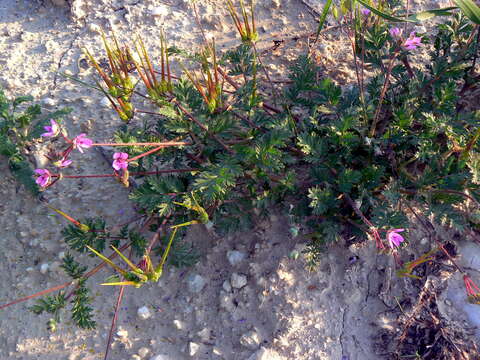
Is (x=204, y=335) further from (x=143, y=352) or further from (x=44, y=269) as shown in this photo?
(x=44, y=269)

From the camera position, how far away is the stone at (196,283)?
237cm

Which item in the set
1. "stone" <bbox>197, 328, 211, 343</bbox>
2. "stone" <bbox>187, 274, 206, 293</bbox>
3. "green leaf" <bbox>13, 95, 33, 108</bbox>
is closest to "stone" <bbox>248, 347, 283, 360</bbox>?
"stone" <bbox>197, 328, 211, 343</bbox>

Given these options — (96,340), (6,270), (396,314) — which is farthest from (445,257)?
(6,270)

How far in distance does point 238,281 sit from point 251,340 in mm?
314

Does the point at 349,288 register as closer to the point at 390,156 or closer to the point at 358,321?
the point at 358,321

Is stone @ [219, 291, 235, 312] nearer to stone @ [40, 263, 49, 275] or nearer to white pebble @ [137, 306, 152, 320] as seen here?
white pebble @ [137, 306, 152, 320]

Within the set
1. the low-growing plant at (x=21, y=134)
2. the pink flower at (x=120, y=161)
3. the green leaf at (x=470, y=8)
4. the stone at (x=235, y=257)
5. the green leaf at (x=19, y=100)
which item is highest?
the green leaf at (x=470, y=8)

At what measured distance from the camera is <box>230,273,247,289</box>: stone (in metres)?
2.32

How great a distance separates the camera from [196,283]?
2379mm

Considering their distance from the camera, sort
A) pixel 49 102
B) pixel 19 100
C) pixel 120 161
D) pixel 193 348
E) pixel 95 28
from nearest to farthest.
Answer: pixel 120 161
pixel 193 348
pixel 19 100
pixel 49 102
pixel 95 28

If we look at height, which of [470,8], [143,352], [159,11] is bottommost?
[143,352]

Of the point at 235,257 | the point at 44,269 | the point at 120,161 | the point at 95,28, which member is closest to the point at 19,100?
the point at 95,28

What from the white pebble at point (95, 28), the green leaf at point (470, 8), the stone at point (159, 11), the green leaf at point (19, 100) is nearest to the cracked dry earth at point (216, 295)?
the green leaf at point (19, 100)

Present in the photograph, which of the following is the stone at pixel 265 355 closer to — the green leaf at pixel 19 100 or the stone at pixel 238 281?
the stone at pixel 238 281
